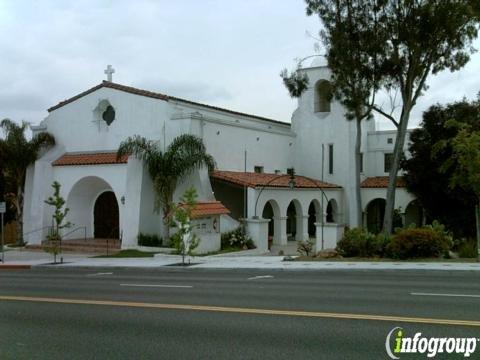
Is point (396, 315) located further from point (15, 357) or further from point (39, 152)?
point (39, 152)

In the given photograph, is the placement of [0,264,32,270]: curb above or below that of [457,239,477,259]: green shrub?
below

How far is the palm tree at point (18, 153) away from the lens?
3036 centimetres

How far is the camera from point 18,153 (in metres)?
30.4

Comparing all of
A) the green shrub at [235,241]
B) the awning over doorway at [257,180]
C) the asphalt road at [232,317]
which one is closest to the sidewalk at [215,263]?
the green shrub at [235,241]

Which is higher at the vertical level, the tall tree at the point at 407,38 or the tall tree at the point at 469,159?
the tall tree at the point at 407,38

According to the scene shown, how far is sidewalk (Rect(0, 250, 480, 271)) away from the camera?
17484 mm

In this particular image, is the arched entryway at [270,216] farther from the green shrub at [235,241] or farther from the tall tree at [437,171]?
the tall tree at [437,171]

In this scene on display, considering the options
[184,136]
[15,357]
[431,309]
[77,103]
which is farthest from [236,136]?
[15,357]

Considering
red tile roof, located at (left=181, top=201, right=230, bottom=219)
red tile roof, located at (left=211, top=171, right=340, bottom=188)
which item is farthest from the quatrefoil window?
red tile roof, located at (left=181, top=201, right=230, bottom=219)

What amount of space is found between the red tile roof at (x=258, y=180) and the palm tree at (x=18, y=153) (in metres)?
9.77

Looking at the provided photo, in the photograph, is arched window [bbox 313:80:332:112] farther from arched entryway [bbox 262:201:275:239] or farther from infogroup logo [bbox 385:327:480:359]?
infogroup logo [bbox 385:327:480:359]

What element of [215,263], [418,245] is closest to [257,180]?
[215,263]

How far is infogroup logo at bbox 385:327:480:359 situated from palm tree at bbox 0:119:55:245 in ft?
88.1

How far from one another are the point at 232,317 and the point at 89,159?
21.7 meters
